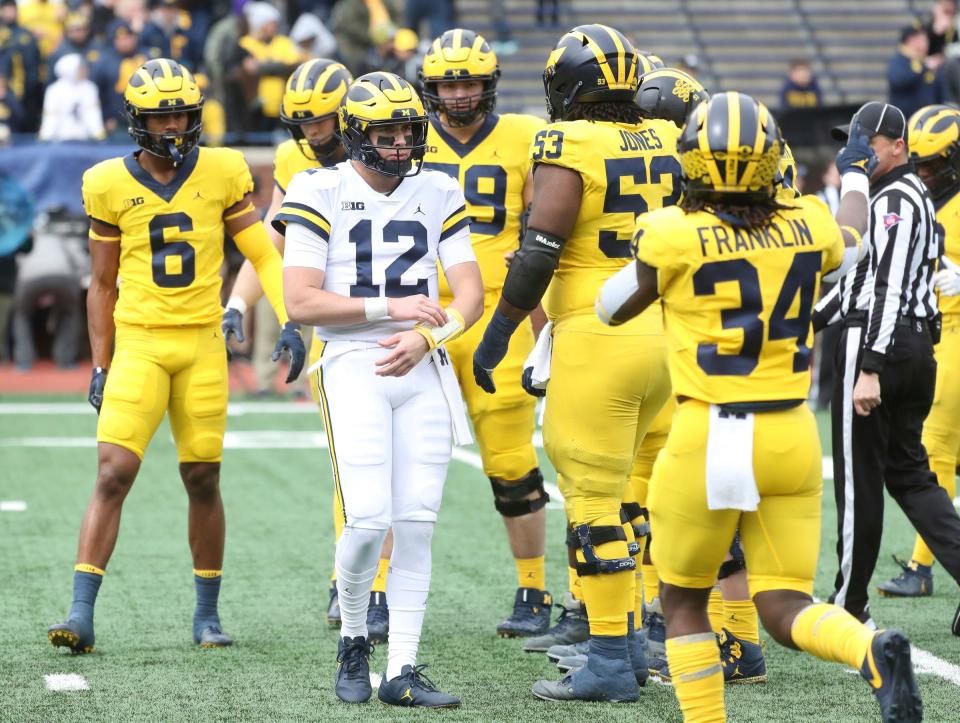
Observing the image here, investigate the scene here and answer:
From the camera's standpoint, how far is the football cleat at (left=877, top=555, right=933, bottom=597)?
21.1 feet

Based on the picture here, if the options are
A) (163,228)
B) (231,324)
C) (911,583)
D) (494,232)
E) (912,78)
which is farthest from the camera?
(912,78)

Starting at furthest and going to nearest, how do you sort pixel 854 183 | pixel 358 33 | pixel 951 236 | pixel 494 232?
pixel 358 33 < pixel 951 236 < pixel 494 232 < pixel 854 183

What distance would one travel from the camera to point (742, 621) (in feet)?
16.7

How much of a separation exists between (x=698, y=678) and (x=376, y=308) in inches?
61.2

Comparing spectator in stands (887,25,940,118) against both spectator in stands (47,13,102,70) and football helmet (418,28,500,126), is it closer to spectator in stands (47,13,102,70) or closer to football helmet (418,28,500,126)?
spectator in stands (47,13,102,70)

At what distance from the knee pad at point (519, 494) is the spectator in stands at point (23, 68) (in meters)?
10.9

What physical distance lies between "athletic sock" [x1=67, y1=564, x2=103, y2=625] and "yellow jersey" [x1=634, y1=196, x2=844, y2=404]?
103 inches

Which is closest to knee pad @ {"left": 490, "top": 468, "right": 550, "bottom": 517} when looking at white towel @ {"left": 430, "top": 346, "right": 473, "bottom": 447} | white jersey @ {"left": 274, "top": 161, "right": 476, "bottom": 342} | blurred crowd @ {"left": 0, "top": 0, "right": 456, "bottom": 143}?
white towel @ {"left": 430, "top": 346, "right": 473, "bottom": 447}

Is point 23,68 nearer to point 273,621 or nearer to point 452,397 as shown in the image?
point 273,621

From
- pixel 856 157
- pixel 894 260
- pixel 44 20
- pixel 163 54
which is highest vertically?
pixel 44 20

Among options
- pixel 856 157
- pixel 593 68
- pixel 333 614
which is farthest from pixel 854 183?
pixel 333 614

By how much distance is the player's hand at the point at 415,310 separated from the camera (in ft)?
15.5

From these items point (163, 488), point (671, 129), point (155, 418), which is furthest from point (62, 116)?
point (671, 129)

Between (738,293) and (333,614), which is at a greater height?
(738,293)
